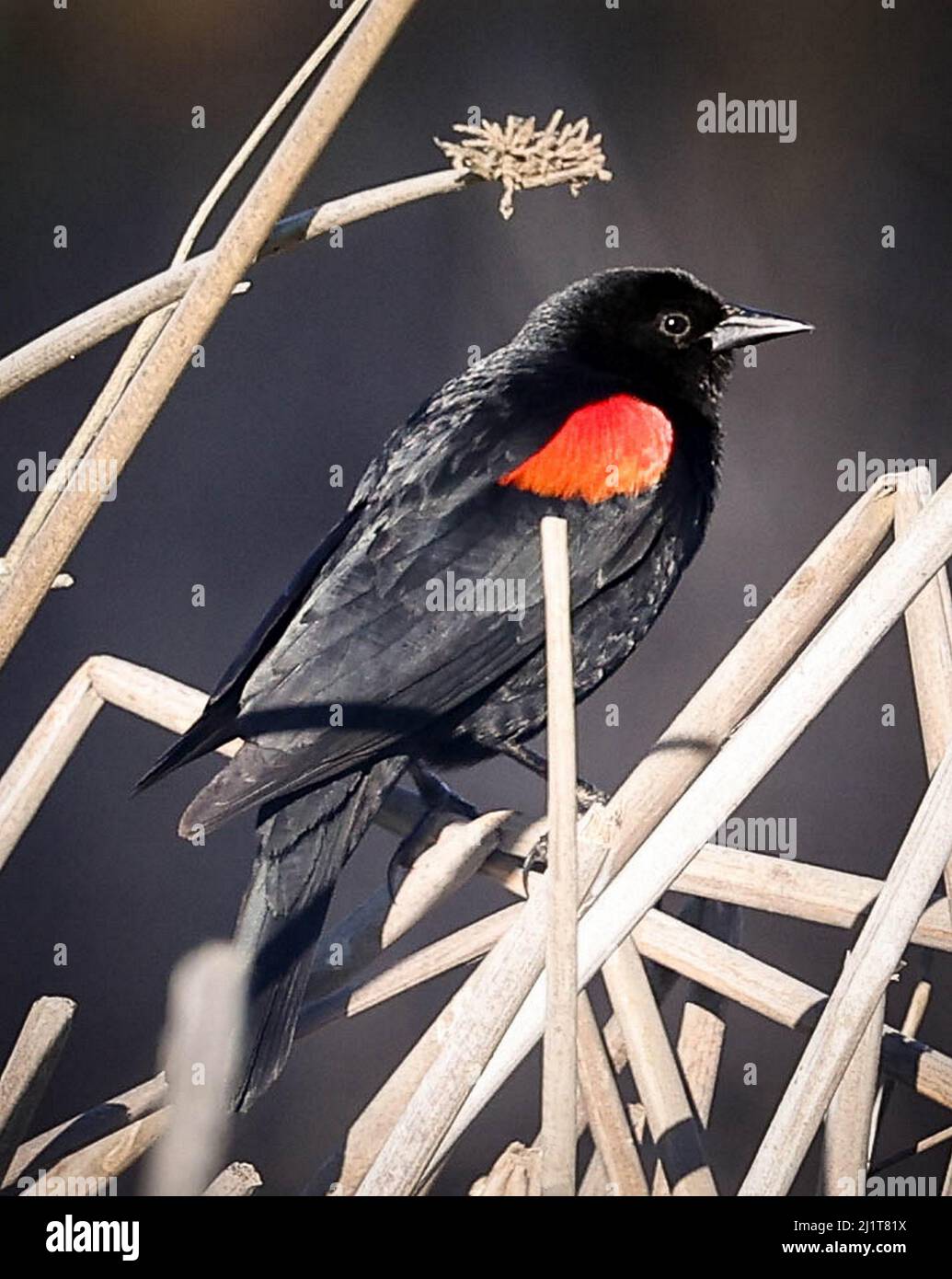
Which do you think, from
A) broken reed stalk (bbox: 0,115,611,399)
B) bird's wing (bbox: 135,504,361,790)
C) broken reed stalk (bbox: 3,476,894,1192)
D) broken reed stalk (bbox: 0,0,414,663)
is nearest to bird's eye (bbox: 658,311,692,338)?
bird's wing (bbox: 135,504,361,790)

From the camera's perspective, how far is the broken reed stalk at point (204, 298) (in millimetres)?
1079

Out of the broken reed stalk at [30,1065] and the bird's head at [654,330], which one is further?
the bird's head at [654,330]

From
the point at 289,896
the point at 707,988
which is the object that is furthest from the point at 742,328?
the point at 289,896

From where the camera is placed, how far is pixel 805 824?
317cm

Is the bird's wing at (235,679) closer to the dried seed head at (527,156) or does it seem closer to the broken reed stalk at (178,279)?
the broken reed stalk at (178,279)

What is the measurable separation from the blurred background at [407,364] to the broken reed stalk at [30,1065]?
142 centimetres

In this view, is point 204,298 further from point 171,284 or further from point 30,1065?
point 30,1065

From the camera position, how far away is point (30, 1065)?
4.77 ft

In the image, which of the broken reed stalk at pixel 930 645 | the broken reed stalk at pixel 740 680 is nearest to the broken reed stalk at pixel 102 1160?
the broken reed stalk at pixel 740 680

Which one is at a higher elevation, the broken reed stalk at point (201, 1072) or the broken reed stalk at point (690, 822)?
the broken reed stalk at point (690, 822)

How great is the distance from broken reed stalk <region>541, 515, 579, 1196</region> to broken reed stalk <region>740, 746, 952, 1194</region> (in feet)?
0.69

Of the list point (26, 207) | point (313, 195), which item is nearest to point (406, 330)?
point (313, 195)

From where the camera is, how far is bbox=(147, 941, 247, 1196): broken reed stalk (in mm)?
1487
